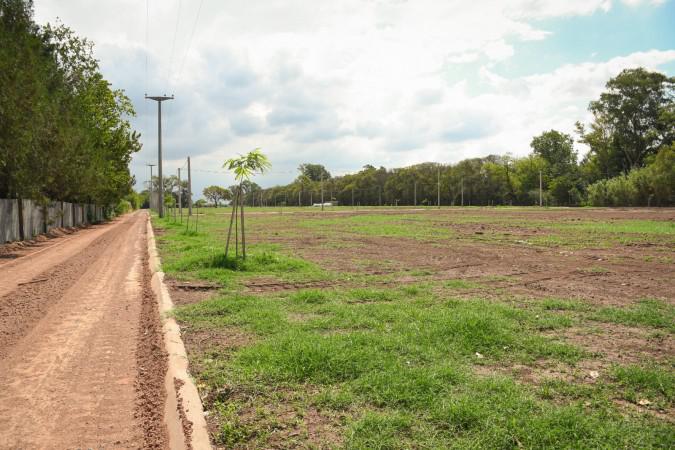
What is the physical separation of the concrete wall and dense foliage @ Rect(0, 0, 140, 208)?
785 mm

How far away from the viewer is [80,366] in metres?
4.97

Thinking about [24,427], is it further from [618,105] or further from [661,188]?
[618,105]

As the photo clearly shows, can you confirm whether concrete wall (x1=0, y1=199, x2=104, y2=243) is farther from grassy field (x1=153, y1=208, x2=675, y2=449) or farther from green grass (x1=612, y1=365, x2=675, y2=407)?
green grass (x1=612, y1=365, x2=675, y2=407)

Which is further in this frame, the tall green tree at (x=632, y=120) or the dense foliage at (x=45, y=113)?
the tall green tree at (x=632, y=120)

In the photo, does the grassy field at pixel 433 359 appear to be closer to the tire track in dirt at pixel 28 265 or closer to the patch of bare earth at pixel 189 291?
the patch of bare earth at pixel 189 291

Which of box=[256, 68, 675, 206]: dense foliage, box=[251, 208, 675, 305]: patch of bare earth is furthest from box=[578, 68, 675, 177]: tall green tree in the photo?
box=[251, 208, 675, 305]: patch of bare earth

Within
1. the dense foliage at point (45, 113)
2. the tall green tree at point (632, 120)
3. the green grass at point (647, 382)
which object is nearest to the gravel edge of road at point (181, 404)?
the green grass at point (647, 382)

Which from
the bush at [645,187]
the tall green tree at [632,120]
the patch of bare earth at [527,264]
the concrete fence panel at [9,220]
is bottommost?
the patch of bare earth at [527,264]

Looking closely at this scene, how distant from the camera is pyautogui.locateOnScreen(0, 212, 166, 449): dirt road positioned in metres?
3.59

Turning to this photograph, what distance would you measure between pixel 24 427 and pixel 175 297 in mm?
4594

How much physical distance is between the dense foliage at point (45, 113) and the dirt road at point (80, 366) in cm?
1129

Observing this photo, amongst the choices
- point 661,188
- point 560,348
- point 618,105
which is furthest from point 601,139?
point 560,348

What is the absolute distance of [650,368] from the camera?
448cm

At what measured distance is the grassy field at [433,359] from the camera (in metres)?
3.39
